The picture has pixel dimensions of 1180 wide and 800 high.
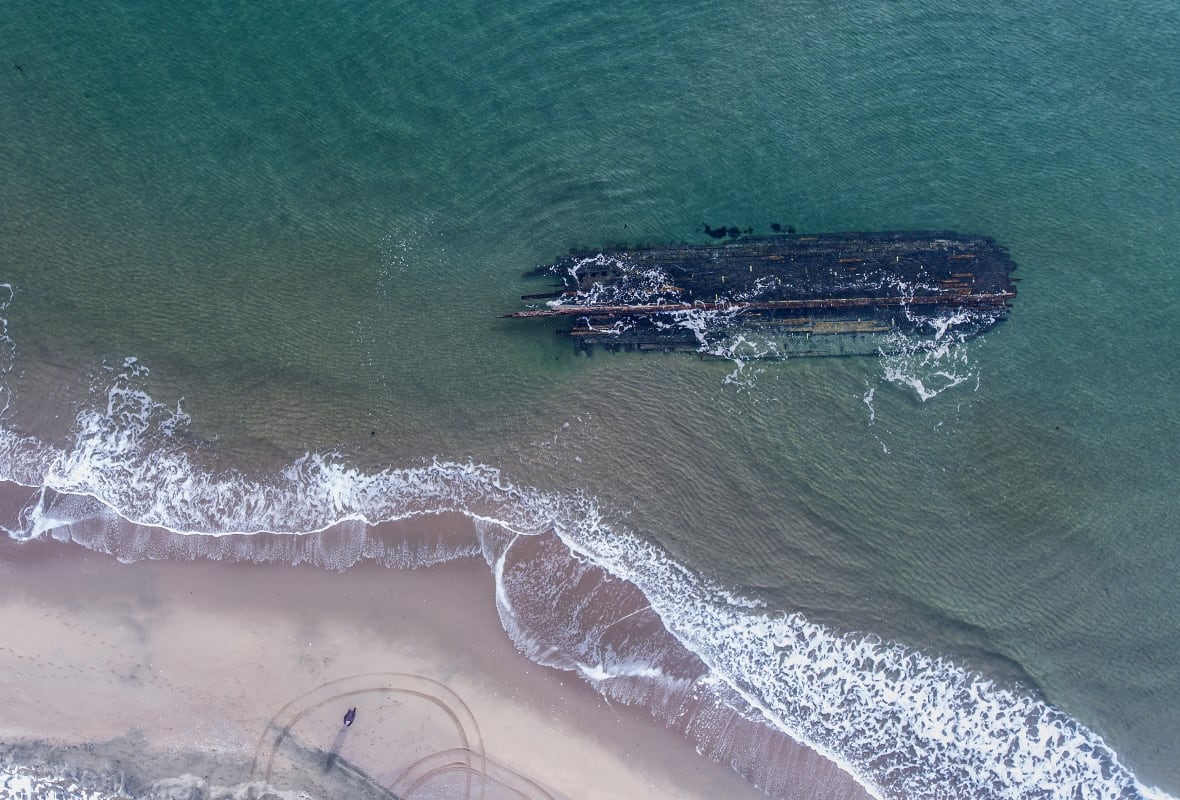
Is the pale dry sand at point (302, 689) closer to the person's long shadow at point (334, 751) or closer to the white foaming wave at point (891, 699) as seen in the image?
the person's long shadow at point (334, 751)

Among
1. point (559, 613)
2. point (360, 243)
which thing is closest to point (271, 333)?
point (360, 243)

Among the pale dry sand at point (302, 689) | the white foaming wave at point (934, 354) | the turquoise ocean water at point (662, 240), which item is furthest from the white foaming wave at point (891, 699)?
the white foaming wave at point (934, 354)

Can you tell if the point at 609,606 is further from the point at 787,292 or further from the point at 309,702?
the point at 787,292

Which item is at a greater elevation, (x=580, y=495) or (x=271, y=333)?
(x=271, y=333)

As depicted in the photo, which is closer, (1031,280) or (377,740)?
(377,740)

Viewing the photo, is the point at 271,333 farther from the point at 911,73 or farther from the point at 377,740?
the point at 911,73

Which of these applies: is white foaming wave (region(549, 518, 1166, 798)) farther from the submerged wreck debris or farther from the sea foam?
the submerged wreck debris

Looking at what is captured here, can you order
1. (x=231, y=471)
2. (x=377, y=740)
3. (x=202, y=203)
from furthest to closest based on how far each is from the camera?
(x=202, y=203), (x=231, y=471), (x=377, y=740)
